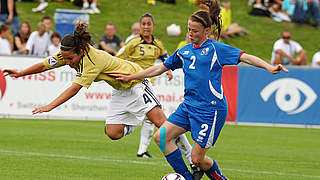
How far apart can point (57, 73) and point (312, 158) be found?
7.98 meters

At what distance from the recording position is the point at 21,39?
19859 millimetres

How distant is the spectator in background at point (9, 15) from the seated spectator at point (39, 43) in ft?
6.17

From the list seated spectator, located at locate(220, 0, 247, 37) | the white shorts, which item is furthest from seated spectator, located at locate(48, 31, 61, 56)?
the white shorts

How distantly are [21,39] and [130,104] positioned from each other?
11198 mm

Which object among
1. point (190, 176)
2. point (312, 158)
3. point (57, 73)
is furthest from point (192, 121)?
point (57, 73)

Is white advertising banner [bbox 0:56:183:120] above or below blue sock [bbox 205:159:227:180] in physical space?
below

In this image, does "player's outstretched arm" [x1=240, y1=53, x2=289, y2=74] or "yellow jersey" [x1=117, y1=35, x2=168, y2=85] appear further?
"yellow jersey" [x1=117, y1=35, x2=168, y2=85]

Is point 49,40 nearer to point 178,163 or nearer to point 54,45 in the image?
point 54,45

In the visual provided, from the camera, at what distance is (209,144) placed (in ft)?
25.6

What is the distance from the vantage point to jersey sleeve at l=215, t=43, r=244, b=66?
754cm

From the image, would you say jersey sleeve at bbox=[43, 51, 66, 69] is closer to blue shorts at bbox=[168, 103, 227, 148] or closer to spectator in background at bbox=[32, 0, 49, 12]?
blue shorts at bbox=[168, 103, 227, 148]

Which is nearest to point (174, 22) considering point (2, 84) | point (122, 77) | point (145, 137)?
point (2, 84)

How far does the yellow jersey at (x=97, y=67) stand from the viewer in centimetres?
836

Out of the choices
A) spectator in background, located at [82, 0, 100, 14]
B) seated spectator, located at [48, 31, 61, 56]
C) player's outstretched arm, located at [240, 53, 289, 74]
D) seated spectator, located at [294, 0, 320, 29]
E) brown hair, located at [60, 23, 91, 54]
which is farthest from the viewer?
seated spectator, located at [294, 0, 320, 29]
